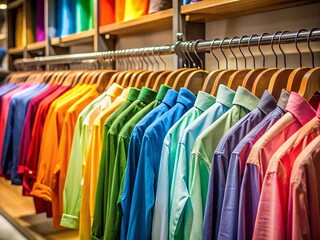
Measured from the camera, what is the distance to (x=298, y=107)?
3.60 ft

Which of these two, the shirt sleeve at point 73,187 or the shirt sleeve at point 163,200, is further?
the shirt sleeve at point 73,187

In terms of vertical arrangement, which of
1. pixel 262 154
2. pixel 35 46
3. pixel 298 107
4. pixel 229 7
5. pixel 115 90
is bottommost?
pixel 262 154

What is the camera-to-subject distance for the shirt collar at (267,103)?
1.19m

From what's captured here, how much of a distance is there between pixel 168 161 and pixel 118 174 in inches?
10.6

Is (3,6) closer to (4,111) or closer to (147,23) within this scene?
(4,111)

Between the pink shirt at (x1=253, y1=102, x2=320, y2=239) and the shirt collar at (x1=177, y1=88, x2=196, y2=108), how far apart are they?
0.50m

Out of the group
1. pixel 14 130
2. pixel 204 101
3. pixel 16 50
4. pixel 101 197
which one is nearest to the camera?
pixel 204 101

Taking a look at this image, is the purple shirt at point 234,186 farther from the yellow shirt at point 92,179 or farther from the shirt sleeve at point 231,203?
the yellow shirt at point 92,179

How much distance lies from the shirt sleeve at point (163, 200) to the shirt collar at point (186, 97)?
0.18m

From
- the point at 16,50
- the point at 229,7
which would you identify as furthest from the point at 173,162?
the point at 16,50

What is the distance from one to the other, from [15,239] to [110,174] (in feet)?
1.91

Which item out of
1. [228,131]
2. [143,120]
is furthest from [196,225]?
[143,120]

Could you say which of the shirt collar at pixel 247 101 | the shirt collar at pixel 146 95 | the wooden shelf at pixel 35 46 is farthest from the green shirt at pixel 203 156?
the wooden shelf at pixel 35 46

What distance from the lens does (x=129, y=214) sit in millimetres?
1445
